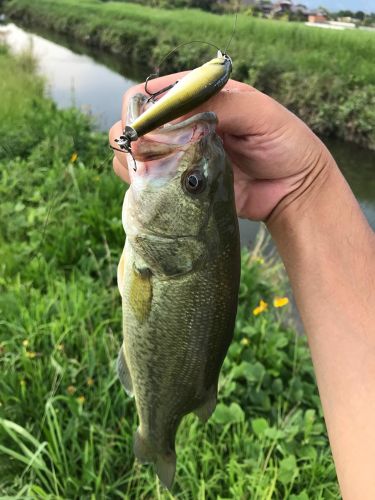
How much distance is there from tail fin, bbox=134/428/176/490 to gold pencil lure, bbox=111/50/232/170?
4.00 feet

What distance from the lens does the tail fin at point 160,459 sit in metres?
1.89

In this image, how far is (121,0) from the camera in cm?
3747

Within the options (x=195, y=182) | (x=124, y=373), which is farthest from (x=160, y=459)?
(x=195, y=182)

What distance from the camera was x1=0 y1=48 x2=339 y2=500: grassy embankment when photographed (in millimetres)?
2611

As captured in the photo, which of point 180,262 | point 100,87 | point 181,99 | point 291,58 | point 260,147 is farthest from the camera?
point 100,87

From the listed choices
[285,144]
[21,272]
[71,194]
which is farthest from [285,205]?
[71,194]

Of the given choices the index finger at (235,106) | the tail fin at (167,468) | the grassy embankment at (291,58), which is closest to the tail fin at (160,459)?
the tail fin at (167,468)

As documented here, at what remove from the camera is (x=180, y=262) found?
1.52m

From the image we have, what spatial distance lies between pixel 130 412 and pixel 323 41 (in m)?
15.8

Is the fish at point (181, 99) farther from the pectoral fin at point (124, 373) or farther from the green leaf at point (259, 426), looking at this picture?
the green leaf at point (259, 426)

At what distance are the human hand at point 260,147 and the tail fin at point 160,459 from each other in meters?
0.99

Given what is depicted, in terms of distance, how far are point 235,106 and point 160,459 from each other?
134 cm

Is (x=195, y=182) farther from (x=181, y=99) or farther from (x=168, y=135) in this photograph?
(x=181, y=99)

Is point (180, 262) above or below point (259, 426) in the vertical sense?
above
